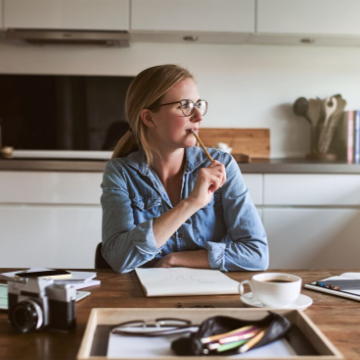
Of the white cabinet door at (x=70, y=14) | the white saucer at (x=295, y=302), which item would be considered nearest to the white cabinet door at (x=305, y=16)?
the white cabinet door at (x=70, y=14)

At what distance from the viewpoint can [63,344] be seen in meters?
0.91

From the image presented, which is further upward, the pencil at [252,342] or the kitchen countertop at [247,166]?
the kitchen countertop at [247,166]

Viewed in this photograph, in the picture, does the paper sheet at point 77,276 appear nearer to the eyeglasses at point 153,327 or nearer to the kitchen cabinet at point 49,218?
the eyeglasses at point 153,327

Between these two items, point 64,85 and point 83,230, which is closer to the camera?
point 83,230

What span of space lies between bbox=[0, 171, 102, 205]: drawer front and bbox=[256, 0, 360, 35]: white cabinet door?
1.34m

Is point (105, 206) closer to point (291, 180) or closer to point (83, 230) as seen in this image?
point (83, 230)

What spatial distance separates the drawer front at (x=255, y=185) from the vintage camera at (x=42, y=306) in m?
2.22

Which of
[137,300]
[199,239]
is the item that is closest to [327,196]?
[199,239]

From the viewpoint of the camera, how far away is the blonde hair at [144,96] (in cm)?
176

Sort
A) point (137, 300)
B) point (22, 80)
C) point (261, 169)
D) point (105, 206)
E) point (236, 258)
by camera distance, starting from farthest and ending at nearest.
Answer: point (22, 80), point (261, 169), point (105, 206), point (236, 258), point (137, 300)

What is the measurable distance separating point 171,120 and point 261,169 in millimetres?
1414

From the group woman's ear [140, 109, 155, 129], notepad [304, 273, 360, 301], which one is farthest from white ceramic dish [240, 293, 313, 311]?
woman's ear [140, 109, 155, 129]

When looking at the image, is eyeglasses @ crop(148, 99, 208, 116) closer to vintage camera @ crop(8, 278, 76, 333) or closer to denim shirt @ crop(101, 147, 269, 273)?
denim shirt @ crop(101, 147, 269, 273)

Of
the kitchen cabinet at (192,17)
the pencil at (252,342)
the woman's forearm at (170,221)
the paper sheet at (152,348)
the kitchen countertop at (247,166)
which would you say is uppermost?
the kitchen cabinet at (192,17)
